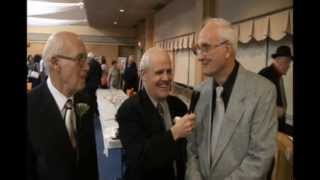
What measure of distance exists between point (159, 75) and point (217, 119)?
0.24 m

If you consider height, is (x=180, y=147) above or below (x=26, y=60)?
below

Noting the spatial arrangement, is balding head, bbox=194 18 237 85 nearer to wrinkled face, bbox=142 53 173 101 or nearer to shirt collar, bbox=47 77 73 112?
wrinkled face, bbox=142 53 173 101

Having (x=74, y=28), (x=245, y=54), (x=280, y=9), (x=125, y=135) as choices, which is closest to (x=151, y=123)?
(x=125, y=135)

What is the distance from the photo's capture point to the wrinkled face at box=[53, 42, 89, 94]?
3.69 ft

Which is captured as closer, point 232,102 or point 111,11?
point 232,102

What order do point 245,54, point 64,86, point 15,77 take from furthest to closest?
point 245,54, point 64,86, point 15,77

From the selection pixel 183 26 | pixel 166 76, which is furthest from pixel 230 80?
pixel 183 26

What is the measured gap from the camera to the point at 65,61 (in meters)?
1.12

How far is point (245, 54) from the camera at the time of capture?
434 centimetres

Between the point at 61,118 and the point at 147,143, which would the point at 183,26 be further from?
the point at 61,118

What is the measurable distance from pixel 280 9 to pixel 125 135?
2.67 m
